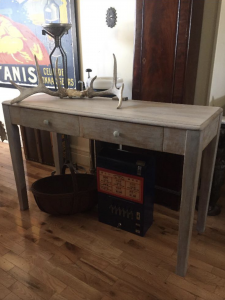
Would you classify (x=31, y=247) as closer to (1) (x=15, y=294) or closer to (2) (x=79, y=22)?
(1) (x=15, y=294)

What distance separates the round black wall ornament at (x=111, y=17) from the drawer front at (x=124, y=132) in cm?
104

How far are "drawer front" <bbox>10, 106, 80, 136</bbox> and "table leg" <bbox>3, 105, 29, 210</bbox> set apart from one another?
5cm

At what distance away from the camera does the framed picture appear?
224 centimetres

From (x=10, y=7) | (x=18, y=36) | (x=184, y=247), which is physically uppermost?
(x=10, y=7)

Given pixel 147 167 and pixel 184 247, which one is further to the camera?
pixel 147 167

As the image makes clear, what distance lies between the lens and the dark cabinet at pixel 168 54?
1518mm

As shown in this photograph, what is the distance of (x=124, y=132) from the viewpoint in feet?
4.22

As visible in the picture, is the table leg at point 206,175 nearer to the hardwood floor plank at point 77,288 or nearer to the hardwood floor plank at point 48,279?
the hardwood floor plank at point 77,288

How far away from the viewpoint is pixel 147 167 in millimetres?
1531

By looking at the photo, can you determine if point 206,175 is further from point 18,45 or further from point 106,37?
point 18,45

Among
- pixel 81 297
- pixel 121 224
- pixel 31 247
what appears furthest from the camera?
pixel 121 224

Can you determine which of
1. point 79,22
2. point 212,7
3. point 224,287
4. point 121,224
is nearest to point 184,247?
point 224,287

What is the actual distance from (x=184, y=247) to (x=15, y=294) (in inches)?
34.0

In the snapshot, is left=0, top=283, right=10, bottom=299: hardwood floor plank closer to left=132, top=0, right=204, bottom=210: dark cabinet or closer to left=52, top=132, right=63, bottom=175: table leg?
left=52, top=132, right=63, bottom=175: table leg
